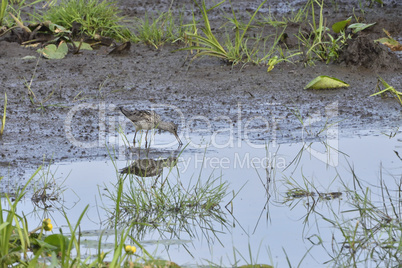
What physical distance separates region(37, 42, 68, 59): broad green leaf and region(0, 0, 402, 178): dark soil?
0.11m

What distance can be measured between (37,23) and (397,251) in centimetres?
643

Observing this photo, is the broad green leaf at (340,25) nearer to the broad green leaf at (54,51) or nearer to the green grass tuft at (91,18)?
the green grass tuft at (91,18)

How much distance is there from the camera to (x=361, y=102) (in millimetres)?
6875

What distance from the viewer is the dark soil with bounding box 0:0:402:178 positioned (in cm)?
603

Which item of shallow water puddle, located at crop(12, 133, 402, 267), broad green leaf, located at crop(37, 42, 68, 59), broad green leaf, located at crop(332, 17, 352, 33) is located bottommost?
shallow water puddle, located at crop(12, 133, 402, 267)

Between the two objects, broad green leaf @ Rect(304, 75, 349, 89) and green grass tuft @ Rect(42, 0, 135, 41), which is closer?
broad green leaf @ Rect(304, 75, 349, 89)

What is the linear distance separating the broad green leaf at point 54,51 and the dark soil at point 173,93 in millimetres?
106

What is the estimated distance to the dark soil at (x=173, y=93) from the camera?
6026 mm

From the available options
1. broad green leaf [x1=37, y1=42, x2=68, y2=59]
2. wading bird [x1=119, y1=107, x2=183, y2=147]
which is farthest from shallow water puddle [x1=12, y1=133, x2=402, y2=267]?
broad green leaf [x1=37, y1=42, x2=68, y2=59]

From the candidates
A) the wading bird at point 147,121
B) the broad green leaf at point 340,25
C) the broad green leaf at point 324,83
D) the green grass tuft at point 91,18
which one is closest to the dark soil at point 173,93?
the broad green leaf at point 324,83

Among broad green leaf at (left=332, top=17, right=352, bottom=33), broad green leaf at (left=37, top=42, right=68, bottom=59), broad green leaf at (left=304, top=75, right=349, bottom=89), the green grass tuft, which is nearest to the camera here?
broad green leaf at (left=304, top=75, right=349, bottom=89)

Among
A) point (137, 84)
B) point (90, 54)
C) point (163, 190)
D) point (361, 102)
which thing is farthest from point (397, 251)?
point (90, 54)

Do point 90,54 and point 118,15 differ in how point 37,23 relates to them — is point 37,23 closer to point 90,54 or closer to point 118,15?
point 90,54

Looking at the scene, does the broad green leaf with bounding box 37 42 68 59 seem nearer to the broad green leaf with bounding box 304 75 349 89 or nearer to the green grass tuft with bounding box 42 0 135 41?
the green grass tuft with bounding box 42 0 135 41
